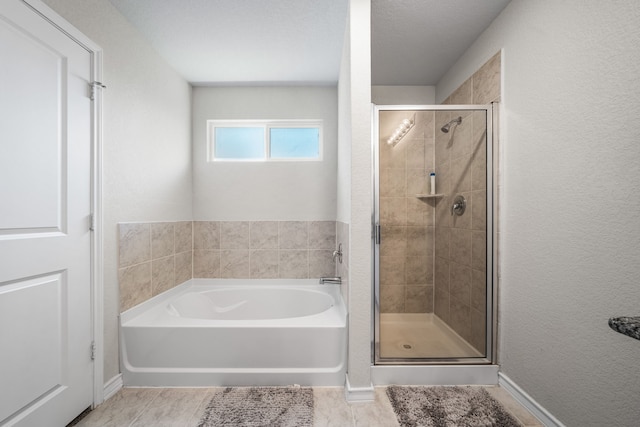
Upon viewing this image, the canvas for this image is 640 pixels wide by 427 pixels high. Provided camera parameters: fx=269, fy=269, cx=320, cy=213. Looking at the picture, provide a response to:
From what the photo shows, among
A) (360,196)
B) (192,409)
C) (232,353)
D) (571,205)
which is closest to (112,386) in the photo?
(192,409)

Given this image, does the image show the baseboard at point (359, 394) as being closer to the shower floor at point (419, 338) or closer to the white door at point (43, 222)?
the shower floor at point (419, 338)

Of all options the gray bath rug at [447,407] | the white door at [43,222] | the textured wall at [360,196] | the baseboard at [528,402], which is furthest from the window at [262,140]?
the baseboard at [528,402]

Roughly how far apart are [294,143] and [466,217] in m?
1.76

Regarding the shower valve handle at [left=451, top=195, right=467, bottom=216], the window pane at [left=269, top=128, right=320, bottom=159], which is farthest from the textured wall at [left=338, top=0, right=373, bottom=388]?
the window pane at [left=269, top=128, right=320, bottom=159]

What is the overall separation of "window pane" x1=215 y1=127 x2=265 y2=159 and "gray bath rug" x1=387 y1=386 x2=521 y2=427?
94.4 inches

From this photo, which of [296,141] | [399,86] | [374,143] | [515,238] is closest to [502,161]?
[515,238]

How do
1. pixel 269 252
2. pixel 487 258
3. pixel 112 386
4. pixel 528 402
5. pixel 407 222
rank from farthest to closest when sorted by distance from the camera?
pixel 269 252, pixel 407 222, pixel 487 258, pixel 112 386, pixel 528 402

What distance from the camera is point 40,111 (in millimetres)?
1271

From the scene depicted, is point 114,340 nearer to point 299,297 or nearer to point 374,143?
point 299,297

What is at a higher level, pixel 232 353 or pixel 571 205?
pixel 571 205

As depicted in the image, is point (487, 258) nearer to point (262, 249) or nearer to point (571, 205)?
Result: point (571, 205)

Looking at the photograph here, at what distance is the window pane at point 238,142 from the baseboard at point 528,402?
2727 mm

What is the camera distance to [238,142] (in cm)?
283

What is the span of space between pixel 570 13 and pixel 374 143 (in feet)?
3.53
